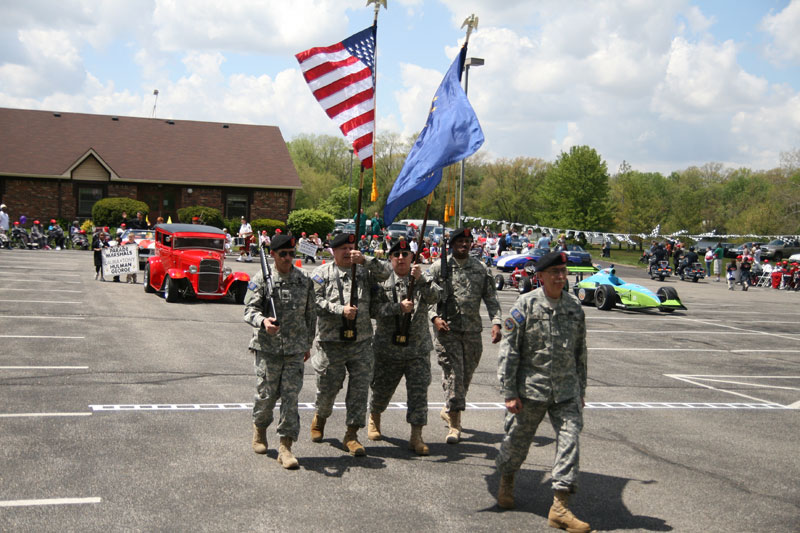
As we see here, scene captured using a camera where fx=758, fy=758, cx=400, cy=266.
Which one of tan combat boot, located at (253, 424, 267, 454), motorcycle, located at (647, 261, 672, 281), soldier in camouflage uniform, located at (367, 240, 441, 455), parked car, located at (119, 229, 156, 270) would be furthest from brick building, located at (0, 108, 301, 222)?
tan combat boot, located at (253, 424, 267, 454)

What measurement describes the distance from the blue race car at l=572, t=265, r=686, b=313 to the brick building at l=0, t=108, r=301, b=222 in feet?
103

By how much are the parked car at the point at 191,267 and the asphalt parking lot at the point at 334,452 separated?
16.6 ft

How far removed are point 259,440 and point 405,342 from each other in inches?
62.9

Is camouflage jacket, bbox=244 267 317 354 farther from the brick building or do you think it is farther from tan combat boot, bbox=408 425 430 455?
the brick building

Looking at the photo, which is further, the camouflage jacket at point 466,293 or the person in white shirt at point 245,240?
the person in white shirt at point 245,240

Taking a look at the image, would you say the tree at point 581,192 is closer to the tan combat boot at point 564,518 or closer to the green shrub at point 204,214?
the green shrub at point 204,214

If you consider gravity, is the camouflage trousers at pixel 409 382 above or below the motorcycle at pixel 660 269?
below

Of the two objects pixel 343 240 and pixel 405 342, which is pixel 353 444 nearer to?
pixel 405 342

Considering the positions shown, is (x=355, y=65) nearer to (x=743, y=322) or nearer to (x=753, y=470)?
(x=753, y=470)

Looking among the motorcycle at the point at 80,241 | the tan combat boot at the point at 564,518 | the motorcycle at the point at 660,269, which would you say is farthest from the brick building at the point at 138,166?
the tan combat boot at the point at 564,518

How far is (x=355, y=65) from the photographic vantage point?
24.7ft

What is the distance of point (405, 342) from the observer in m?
7.09

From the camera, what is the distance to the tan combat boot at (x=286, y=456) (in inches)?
253

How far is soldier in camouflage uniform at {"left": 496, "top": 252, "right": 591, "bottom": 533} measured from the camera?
5578 millimetres
